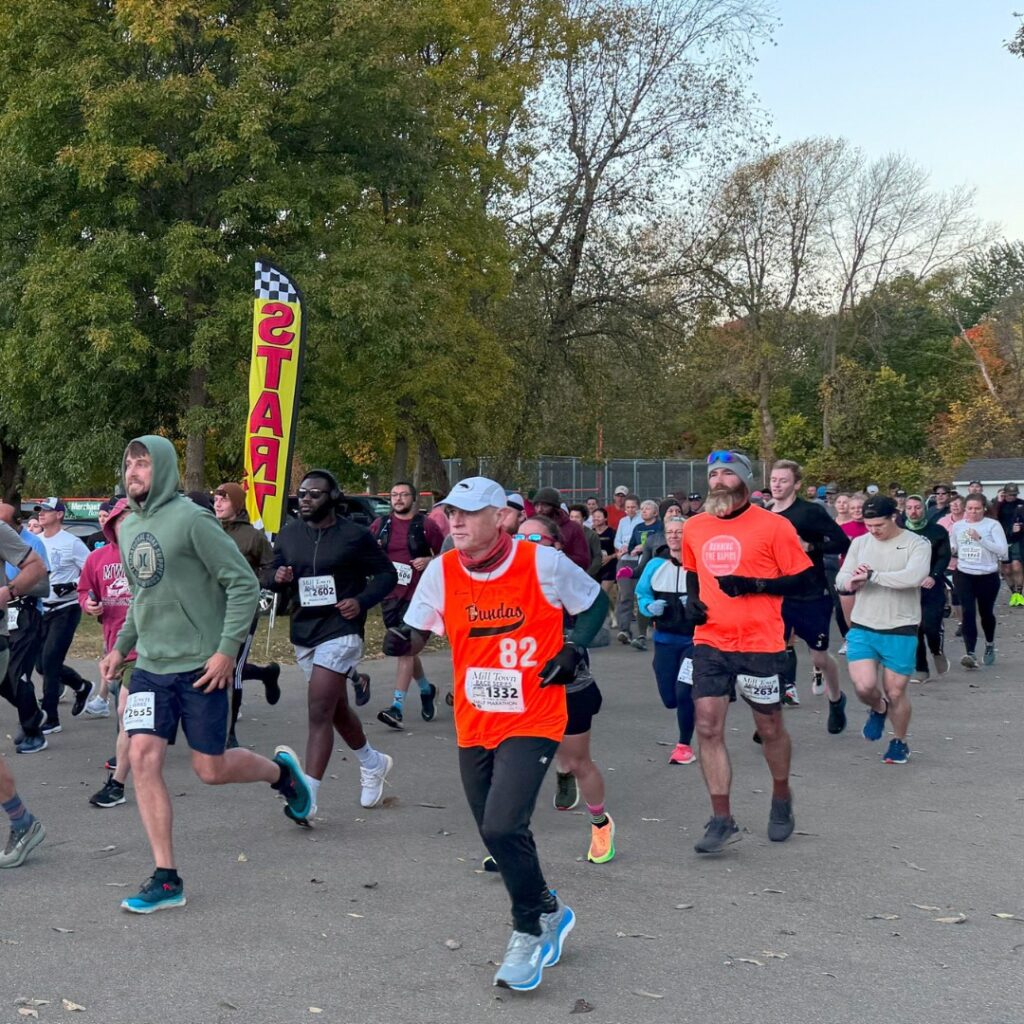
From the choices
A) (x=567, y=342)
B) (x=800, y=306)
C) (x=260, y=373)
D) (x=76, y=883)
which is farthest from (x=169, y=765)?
(x=800, y=306)

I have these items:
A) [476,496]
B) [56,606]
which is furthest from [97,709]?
[476,496]

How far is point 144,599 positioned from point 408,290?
18742 mm

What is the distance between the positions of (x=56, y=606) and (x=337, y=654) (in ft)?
12.2

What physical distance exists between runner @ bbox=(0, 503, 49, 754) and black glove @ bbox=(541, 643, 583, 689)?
203 inches

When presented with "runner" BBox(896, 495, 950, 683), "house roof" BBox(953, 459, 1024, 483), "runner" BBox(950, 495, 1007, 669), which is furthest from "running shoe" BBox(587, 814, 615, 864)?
"house roof" BBox(953, 459, 1024, 483)

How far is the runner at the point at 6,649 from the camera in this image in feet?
19.7

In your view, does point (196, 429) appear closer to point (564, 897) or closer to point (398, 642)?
point (398, 642)

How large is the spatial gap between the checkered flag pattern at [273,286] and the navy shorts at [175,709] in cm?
981

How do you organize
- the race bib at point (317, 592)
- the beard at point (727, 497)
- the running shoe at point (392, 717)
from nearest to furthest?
the beard at point (727, 497), the race bib at point (317, 592), the running shoe at point (392, 717)

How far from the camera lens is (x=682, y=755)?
864 centimetres

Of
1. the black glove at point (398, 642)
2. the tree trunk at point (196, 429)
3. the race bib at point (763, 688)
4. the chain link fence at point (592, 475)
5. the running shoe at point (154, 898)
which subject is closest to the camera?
the running shoe at point (154, 898)

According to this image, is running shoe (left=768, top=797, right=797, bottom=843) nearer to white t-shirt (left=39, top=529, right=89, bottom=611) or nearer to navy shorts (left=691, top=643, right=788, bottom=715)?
navy shorts (left=691, top=643, right=788, bottom=715)

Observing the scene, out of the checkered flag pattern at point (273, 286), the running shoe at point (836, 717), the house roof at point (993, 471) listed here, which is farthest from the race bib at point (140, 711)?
the house roof at point (993, 471)

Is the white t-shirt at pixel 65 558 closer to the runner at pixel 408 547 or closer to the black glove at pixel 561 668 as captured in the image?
the runner at pixel 408 547
